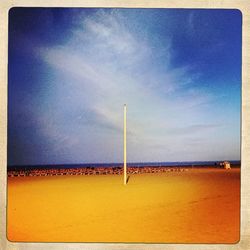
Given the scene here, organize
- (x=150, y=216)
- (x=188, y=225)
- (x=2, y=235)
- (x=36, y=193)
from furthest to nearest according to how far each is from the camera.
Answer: (x=36, y=193)
(x=150, y=216)
(x=188, y=225)
(x=2, y=235)

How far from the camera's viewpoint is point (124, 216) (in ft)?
10.4

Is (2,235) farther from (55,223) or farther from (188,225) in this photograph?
(188,225)

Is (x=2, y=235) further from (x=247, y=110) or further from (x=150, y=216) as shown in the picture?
(x=247, y=110)

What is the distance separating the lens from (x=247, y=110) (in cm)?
284

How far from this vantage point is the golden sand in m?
2.84

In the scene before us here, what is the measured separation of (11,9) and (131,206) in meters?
1.88

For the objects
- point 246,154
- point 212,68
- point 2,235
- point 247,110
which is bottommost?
point 2,235

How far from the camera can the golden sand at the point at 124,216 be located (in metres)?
2.84

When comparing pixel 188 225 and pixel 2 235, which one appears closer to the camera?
pixel 2 235

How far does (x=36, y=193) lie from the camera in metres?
4.20

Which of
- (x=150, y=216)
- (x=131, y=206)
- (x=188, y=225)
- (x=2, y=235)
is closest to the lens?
(x=2, y=235)

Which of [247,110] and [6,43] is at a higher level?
[6,43]

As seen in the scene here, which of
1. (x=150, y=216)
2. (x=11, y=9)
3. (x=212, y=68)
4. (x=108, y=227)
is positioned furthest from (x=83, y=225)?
(x=212, y=68)

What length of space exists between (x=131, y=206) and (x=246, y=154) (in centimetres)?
115
